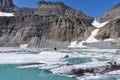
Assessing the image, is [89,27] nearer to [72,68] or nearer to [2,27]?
[2,27]

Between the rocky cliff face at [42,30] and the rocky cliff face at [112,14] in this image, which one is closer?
the rocky cliff face at [42,30]

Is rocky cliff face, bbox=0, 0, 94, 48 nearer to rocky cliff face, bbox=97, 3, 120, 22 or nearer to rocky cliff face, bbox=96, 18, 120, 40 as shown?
rocky cliff face, bbox=96, 18, 120, 40

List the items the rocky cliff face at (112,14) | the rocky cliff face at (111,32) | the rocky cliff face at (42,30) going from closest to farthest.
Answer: the rocky cliff face at (111,32), the rocky cliff face at (42,30), the rocky cliff face at (112,14)

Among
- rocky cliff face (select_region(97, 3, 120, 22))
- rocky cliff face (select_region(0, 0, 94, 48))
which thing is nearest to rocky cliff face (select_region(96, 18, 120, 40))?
rocky cliff face (select_region(0, 0, 94, 48))

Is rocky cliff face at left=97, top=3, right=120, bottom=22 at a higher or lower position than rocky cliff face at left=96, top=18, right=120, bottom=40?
higher

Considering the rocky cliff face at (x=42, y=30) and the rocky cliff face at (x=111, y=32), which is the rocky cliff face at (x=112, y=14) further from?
the rocky cliff face at (x=111, y=32)

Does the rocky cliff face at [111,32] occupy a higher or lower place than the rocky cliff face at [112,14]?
lower

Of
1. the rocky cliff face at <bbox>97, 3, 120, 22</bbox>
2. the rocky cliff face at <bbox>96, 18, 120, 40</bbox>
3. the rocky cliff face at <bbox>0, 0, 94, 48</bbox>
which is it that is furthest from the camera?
the rocky cliff face at <bbox>97, 3, 120, 22</bbox>

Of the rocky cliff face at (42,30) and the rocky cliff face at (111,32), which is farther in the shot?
the rocky cliff face at (42,30)

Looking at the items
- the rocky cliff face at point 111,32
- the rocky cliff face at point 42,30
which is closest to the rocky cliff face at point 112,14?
the rocky cliff face at point 42,30

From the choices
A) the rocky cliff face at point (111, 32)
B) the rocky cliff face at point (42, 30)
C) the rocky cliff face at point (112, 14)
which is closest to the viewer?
the rocky cliff face at point (111, 32)

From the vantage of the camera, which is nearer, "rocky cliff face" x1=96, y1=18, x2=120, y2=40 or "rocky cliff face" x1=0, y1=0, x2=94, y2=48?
"rocky cliff face" x1=96, y1=18, x2=120, y2=40

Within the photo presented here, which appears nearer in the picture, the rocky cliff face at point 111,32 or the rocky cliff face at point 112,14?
the rocky cliff face at point 111,32

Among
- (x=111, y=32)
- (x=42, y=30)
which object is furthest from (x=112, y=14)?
(x=42, y=30)
